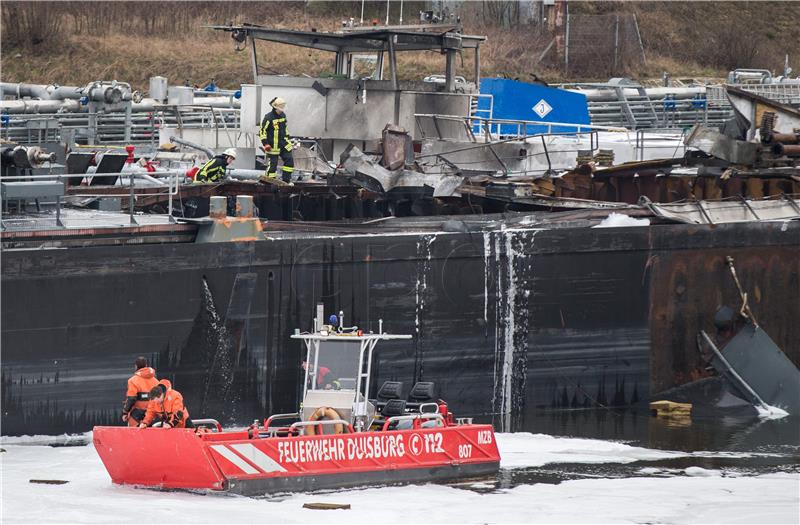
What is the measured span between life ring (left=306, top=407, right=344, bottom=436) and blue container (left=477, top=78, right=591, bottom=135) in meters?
14.2

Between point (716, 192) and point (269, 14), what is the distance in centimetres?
2527

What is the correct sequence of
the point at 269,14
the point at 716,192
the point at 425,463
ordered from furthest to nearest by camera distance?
the point at 269,14 → the point at 716,192 → the point at 425,463

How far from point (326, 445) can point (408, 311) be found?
4.56 meters

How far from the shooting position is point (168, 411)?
14133 millimetres

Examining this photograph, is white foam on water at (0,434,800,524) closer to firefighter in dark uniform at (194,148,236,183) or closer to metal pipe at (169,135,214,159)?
firefighter in dark uniform at (194,148,236,183)

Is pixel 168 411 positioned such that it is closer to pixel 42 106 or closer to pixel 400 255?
pixel 400 255

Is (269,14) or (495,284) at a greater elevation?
(269,14)

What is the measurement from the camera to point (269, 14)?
4491 centimetres

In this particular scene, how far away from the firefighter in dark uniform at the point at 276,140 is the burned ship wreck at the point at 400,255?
362 millimetres

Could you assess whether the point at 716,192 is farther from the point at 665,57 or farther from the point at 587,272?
the point at 665,57

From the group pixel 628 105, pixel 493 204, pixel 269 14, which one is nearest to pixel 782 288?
pixel 493 204

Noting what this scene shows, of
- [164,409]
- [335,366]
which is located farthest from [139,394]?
[335,366]

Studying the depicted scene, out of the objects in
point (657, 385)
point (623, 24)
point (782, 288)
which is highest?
point (623, 24)

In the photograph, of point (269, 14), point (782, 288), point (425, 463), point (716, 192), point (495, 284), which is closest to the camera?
point (425, 463)
